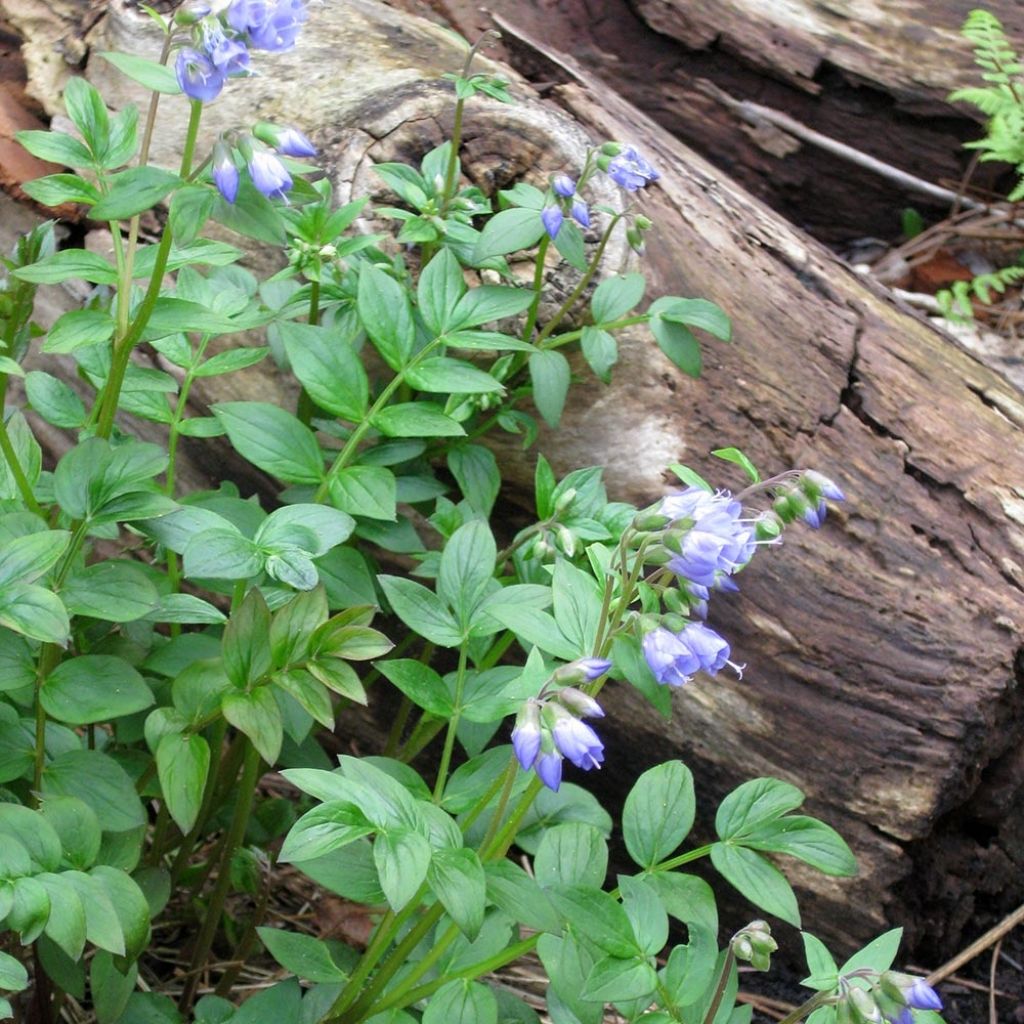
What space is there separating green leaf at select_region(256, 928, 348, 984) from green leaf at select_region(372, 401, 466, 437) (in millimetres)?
690

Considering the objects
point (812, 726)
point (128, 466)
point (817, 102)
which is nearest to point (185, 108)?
point (128, 466)

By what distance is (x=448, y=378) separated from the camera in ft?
Answer: 5.83

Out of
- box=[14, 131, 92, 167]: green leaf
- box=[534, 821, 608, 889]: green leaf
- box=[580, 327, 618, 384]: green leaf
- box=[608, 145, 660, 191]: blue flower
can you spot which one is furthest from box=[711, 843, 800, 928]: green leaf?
box=[14, 131, 92, 167]: green leaf

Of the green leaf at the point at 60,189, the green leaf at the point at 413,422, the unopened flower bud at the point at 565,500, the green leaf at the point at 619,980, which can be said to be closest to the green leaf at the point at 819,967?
the green leaf at the point at 619,980

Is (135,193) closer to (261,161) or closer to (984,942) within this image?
(261,161)

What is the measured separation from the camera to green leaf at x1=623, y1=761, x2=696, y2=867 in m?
1.49

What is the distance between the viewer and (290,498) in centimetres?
186

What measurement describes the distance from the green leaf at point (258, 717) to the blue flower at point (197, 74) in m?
0.68

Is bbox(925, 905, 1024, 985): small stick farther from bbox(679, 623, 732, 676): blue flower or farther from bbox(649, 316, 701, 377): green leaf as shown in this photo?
bbox(679, 623, 732, 676): blue flower

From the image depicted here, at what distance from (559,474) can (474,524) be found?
58 centimetres

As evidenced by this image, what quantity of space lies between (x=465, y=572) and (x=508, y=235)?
588 mm

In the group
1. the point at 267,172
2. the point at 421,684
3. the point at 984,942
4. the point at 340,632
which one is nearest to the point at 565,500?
the point at 421,684

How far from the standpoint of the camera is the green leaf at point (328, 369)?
5.74 feet

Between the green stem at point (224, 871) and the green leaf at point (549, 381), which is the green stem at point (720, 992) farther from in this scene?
the green leaf at point (549, 381)
